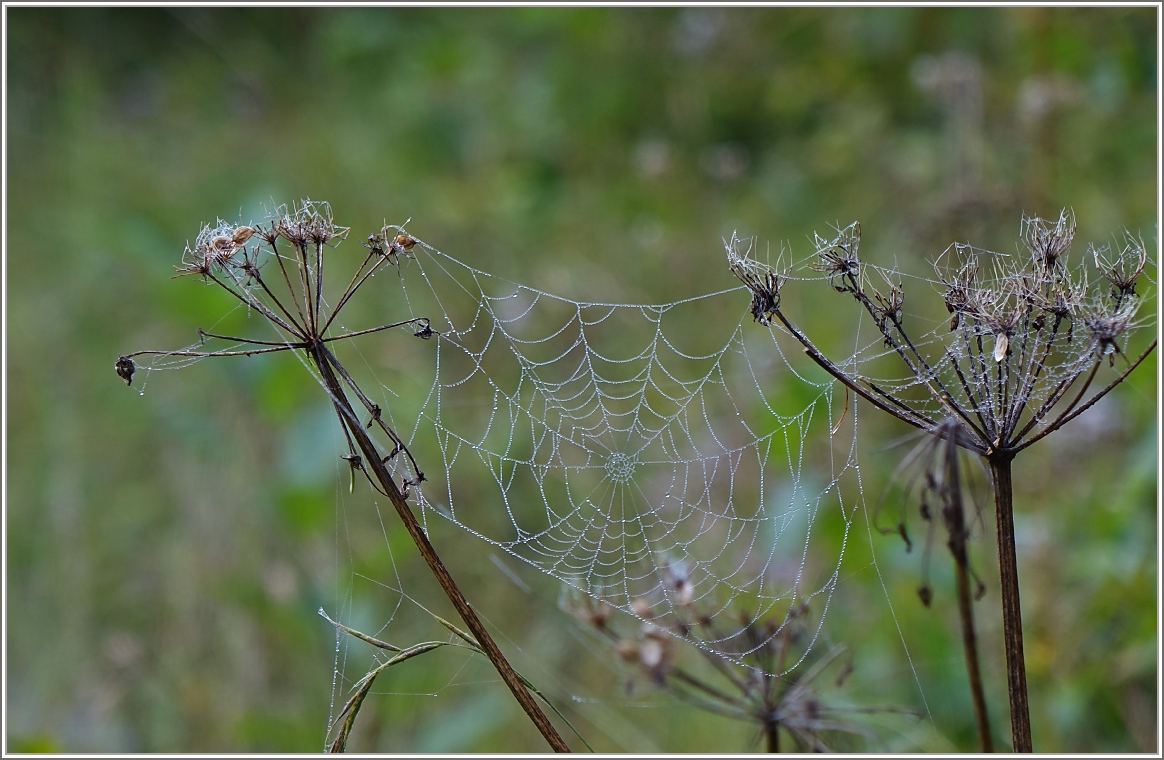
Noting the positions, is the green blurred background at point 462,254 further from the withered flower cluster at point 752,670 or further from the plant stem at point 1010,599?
the plant stem at point 1010,599

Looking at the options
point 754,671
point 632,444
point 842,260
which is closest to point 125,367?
point 842,260

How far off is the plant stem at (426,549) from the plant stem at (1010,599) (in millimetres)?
479

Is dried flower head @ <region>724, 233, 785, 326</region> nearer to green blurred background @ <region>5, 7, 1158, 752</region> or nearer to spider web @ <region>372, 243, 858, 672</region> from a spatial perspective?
green blurred background @ <region>5, 7, 1158, 752</region>

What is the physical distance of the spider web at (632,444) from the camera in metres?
2.89

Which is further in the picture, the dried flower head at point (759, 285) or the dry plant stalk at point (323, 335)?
the dried flower head at point (759, 285)

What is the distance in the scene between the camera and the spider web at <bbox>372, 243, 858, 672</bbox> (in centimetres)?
289

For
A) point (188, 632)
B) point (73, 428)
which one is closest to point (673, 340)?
point (188, 632)

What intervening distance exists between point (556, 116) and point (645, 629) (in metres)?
4.49

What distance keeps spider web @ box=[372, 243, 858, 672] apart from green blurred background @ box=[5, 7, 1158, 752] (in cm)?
19

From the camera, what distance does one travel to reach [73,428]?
172 inches

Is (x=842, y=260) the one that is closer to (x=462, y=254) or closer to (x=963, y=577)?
(x=963, y=577)

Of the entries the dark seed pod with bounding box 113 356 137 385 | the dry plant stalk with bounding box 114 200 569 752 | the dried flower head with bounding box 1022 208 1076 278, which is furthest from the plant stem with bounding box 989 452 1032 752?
the dark seed pod with bounding box 113 356 137 385

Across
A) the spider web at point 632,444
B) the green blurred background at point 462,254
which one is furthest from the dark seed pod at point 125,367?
the spider web at point 632,444

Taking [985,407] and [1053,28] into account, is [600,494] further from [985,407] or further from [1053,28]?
[1053,28]
